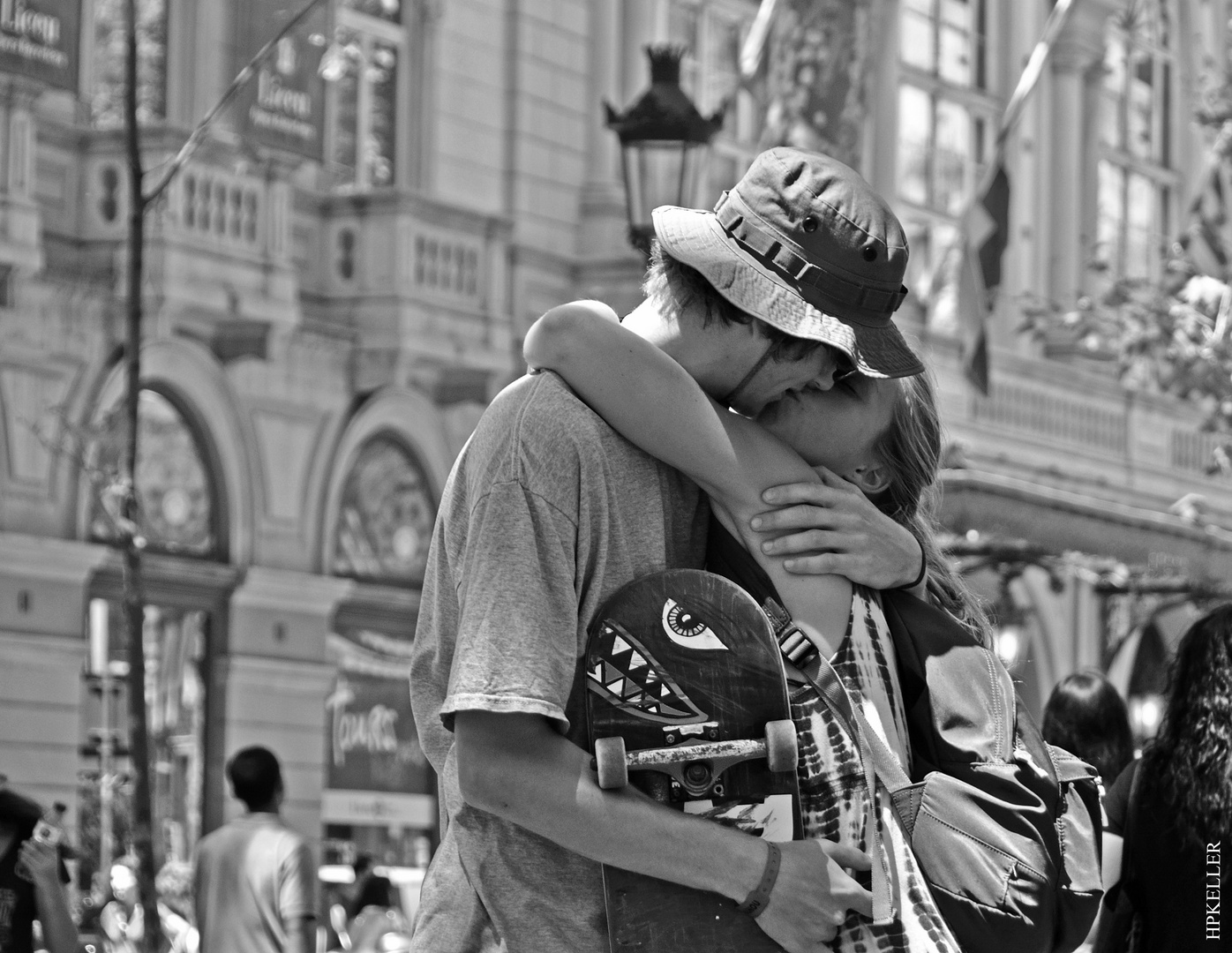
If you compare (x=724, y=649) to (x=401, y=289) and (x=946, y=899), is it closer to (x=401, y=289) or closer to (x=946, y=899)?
(x=946, y=899)

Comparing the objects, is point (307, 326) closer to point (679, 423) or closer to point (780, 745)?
point (679, 423)

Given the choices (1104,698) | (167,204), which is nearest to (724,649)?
(1104,698)

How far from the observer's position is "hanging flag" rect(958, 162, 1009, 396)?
15320 millimetres

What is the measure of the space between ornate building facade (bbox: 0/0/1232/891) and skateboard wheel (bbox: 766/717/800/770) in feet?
33.7

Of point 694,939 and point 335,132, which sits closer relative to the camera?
point 694,939

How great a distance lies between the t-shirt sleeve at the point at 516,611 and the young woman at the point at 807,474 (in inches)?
7.7

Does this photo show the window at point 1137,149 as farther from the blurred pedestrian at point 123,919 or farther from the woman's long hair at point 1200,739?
the woman's long hair at point 1200,739

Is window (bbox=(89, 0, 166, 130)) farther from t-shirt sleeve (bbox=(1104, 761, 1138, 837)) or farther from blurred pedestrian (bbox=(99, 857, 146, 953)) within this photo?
t-shirt sleeve (bbox=(1104, 761, 1138, 837))

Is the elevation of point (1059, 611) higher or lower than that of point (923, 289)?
lower

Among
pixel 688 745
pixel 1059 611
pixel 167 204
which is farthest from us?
pixel 1059 611

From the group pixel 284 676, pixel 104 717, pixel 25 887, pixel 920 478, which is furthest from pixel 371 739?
pixel 920 478

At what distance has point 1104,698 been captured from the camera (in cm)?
704

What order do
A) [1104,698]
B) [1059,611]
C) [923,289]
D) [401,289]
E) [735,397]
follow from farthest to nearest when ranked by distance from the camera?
[1059,611], [923,289], [401,289], [1104,698], [735,397]

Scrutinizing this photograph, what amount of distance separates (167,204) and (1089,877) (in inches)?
523
